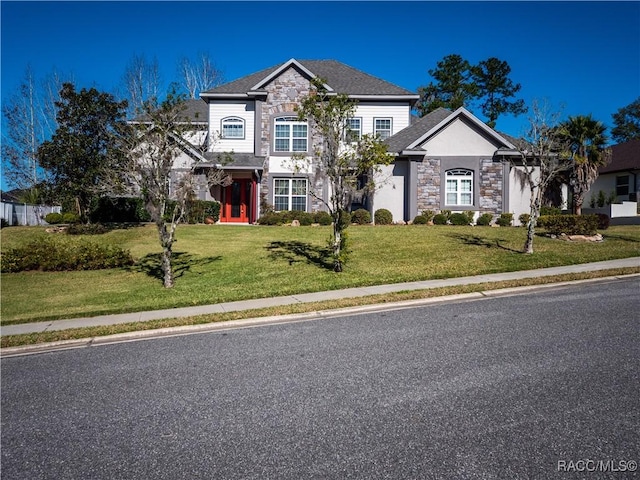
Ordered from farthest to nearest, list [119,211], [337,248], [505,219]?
[119,211] < [505,219] < [337,248]

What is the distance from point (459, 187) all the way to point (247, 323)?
1995 centimetres

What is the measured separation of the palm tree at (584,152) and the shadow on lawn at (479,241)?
9.33m

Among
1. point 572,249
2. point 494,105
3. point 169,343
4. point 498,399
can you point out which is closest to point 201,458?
point 498,399

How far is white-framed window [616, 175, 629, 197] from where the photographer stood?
33.2 m

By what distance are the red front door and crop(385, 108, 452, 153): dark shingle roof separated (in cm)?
940

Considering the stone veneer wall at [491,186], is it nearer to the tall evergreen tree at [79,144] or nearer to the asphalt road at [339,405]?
the asphalt road at [339,405]

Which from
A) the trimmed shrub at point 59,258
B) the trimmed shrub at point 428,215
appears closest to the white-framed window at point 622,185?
the trimmed shrub at point 428,215

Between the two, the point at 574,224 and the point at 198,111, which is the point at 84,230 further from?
the point at 574,224

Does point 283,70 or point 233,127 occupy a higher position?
point 283,70

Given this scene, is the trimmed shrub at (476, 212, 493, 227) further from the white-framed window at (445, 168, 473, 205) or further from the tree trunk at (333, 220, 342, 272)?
the tree trunk at (333, 220, 342, 272)

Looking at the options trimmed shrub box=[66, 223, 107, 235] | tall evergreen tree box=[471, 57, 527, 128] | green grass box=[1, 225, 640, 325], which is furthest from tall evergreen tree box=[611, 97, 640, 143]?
trimmed shrub box=[66, 223, 107, 235]

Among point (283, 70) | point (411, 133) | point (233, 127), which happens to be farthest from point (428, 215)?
point (233, 127)

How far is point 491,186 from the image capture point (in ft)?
82.3

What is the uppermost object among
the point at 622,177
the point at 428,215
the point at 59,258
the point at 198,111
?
the point at 198,111
